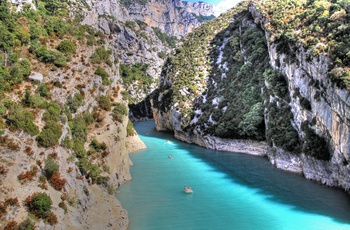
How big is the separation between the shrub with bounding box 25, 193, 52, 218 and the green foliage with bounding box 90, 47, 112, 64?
25.1 metres

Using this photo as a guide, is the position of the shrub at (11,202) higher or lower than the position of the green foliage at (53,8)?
lower

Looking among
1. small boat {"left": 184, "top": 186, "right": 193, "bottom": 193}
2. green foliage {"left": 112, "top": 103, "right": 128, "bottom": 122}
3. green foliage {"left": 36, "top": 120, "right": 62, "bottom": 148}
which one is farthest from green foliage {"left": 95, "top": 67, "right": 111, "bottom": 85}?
small boat {"left": 184, "top": 186, "right": 193, "bottom": 193}

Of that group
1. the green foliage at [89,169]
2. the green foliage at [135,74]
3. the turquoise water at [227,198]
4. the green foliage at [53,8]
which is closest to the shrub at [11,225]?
the turquoise water at [227,198]

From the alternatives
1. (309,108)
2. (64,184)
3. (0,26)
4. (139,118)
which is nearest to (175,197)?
(64,184)

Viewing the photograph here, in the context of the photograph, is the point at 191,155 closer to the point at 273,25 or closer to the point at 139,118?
the point at 273,25

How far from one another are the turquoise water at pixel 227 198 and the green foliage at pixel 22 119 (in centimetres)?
1158

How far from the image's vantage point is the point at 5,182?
807 inches

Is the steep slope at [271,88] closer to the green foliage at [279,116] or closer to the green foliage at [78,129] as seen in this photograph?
the green foliage at [279,116]

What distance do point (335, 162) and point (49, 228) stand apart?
96.8 ft

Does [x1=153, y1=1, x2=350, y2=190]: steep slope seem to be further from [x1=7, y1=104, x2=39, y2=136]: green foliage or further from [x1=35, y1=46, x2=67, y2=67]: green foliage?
[x1=35, y1=46, x2=67, y2=67]: green foliage

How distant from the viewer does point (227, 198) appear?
3362cm

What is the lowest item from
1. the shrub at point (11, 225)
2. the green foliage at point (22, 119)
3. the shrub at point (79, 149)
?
the shrub at point (11, 225)

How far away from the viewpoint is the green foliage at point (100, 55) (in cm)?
4281

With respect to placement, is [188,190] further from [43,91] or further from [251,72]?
[251,72]
